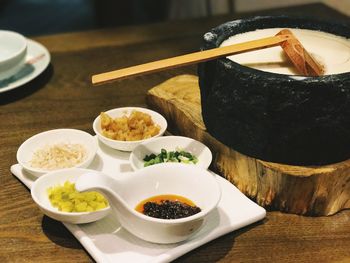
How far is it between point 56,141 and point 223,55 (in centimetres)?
61

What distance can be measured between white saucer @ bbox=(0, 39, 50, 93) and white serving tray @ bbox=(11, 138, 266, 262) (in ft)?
2.09

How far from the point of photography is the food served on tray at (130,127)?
5.13 ft

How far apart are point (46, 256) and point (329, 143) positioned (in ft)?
2.48

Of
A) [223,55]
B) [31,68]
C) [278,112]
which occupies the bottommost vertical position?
[31,68]

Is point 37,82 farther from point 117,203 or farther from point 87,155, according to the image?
point 117,203

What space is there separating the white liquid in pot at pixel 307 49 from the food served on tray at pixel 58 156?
1.73 feet

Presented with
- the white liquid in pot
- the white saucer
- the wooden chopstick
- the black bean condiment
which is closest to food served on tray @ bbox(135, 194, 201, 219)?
the black bean condiment

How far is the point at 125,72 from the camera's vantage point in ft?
4.29

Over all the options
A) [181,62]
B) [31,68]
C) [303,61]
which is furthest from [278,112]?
[31,68]

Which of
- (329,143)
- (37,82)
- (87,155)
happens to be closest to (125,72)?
(87,155)

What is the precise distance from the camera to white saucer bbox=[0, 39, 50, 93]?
1.93 meters

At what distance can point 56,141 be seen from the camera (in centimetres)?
158

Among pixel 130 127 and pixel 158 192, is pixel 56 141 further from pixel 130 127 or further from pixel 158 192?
pixel 158 192

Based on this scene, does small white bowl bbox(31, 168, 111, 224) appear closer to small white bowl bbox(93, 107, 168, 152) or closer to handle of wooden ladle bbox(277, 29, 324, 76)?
small white bowl bbox(93, 107, 168, 152)
